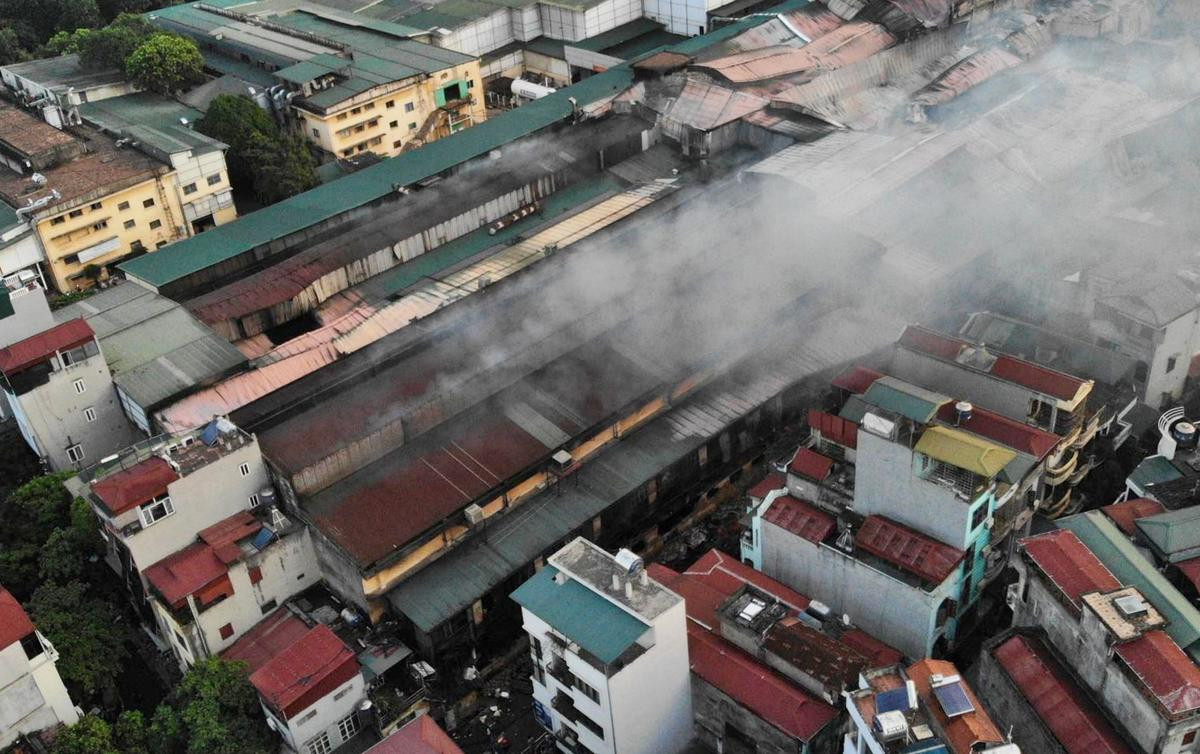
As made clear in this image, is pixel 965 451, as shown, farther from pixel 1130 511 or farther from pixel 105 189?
pixel 105 189

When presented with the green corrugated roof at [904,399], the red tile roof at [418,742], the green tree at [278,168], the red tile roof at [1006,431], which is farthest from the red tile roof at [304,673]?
the green tree at [278,168]

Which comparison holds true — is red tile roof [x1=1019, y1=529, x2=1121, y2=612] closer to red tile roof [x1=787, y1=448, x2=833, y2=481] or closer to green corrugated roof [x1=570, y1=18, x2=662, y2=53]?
red tile roof [x1=787, y1=448, x2=833, y2=481]

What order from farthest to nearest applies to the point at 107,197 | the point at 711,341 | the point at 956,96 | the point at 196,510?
the point at 956,96 → the point at 107,197 → the point at 711,341 → the point at 196,510

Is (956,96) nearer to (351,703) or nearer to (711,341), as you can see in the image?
(711,341)

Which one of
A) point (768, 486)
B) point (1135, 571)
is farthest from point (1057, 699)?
point (768, 486)

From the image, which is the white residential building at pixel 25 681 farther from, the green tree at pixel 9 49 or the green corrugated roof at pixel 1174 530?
the green tree at pixel 9 49

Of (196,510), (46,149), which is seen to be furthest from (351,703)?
(46,149)
